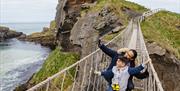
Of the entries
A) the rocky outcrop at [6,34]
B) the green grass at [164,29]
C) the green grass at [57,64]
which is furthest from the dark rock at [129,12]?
the rocky outcrop at [6,34]

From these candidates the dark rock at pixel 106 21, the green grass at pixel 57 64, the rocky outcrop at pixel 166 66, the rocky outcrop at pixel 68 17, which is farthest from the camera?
the rocky outcrop at pixel 68 17

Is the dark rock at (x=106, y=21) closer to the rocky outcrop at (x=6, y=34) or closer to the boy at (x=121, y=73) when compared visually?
the boy at (x=121, y=73)

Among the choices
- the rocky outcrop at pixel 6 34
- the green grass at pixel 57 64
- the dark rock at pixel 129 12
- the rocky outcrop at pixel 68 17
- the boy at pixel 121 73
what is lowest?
the rocky outcrop at pixel 6 34

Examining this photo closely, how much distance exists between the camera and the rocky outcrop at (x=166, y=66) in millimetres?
17062

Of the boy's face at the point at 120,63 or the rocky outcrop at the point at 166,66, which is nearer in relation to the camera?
the boy's face at the point at 120,63

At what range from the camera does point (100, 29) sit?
22625mm

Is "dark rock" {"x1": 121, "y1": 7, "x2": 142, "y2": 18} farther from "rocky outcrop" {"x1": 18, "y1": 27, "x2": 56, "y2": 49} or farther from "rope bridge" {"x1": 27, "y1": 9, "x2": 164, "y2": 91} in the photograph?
"rocky outcrop" {"x1": 18, "y1": 27, "x2": 56, "y2": 49}

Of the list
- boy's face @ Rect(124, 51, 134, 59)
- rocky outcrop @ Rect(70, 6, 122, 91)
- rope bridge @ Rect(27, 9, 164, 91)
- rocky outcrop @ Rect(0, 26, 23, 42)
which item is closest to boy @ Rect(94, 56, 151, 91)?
boy's face @ Rect(124, 51, 134, 59)

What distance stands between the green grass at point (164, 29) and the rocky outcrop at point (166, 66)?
1.55m

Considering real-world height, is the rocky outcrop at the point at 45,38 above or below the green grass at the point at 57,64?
below

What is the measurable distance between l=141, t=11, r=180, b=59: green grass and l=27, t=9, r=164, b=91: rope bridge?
0.62 meters

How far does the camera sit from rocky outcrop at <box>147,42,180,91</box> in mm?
17062

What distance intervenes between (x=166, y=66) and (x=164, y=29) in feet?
26.3

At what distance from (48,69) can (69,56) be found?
6.91 ft
